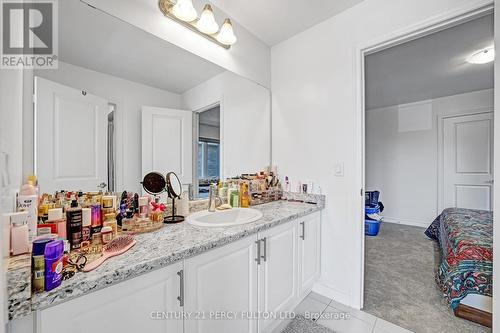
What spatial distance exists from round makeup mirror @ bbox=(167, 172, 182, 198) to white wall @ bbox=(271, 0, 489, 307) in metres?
1.11

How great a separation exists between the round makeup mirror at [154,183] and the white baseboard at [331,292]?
5.31 ft

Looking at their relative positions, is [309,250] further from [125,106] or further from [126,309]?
[125,106]

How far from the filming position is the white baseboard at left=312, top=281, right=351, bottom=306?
1760mm

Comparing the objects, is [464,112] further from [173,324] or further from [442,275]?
[173,324]

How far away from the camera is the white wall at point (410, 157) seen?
383 centimetres

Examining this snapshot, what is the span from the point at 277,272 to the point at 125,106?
1.43 meters

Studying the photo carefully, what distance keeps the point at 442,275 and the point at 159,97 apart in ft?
Answer: 9.32

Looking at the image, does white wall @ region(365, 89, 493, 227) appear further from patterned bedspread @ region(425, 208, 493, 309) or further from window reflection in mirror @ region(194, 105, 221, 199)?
window reflection in mirror @ region(194, 105, 221, 199)

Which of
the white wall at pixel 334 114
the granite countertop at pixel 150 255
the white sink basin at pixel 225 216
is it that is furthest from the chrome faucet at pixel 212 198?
the white wall at pixel 334 114

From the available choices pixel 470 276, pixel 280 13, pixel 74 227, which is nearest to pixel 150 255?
pixel 74 227

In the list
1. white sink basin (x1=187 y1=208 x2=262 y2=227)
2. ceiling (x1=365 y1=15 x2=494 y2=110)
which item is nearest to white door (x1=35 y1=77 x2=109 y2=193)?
white sink basin (x1=187 y1=208 x2=262 y2=227)

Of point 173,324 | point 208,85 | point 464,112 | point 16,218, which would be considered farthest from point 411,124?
point 16,218

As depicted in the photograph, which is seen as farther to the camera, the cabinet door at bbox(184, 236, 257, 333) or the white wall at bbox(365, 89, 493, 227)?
the white wall at bbox(365, 89, 493, 227)

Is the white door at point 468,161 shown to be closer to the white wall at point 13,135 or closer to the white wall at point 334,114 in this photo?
the white wall at point 334,114
